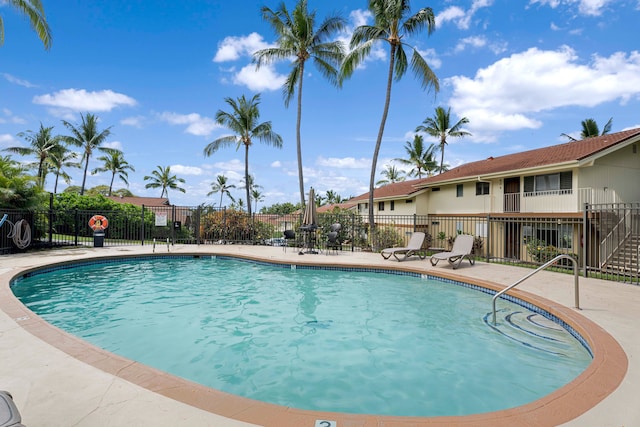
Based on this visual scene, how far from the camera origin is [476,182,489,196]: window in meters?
18.6

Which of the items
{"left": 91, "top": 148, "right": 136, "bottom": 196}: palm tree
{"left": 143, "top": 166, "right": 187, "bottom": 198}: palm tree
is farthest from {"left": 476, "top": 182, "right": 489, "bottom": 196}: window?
{"left": 143, "top": 166, "right": 187, "bottom": 198}: palm tree

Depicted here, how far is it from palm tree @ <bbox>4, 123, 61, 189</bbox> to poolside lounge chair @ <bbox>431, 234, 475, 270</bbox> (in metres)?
35.0

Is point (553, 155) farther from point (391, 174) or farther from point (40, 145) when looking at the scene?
point (40, 145)

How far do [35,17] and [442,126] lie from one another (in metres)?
29.7

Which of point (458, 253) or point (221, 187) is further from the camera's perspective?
point (221, 187)

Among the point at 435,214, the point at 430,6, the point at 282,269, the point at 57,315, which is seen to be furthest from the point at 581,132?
the point at 57,315

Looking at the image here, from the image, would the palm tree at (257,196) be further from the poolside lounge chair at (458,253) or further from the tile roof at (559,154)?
the poolside lounge chair at (458,253)

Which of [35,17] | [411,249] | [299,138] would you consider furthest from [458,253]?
[35,17]

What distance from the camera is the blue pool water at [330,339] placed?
3.30 meters

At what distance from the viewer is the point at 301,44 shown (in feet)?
57.9

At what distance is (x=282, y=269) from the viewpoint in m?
10.3

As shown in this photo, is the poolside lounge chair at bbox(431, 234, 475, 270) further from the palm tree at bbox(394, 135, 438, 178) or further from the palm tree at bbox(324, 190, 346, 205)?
the palm tree at bbox(324, 190, 346, 205)

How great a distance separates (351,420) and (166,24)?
15748 mm

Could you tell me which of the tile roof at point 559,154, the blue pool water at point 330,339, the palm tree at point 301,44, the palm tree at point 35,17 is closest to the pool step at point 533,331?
the blue pool water at point 330,339
